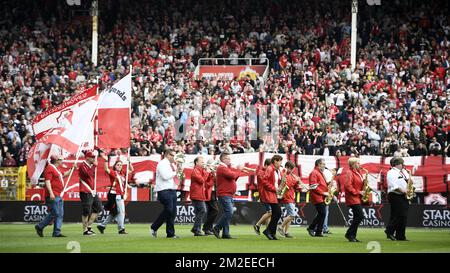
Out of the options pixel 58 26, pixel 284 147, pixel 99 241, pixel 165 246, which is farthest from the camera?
pixel 58 26

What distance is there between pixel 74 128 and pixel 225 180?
4.17 meters

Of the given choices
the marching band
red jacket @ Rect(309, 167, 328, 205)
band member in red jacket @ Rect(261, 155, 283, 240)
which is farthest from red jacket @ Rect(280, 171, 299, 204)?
band member in red jacket @ Rect(261, 155, 283, 240)

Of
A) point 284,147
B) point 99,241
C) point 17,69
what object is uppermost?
point 17,69

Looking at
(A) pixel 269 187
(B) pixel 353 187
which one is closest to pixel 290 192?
(A) pixel 269 187

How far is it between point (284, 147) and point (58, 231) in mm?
13005

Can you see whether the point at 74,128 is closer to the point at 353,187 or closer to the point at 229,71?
the point at 353,187

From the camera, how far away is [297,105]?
1463 inches

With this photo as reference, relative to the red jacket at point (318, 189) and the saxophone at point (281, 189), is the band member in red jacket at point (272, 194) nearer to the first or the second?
the saxophone at point (281, 189)

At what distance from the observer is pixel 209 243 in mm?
21000

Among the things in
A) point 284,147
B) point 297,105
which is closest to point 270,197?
point 284,147

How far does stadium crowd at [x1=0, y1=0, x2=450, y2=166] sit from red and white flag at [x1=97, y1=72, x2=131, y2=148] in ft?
23.9
